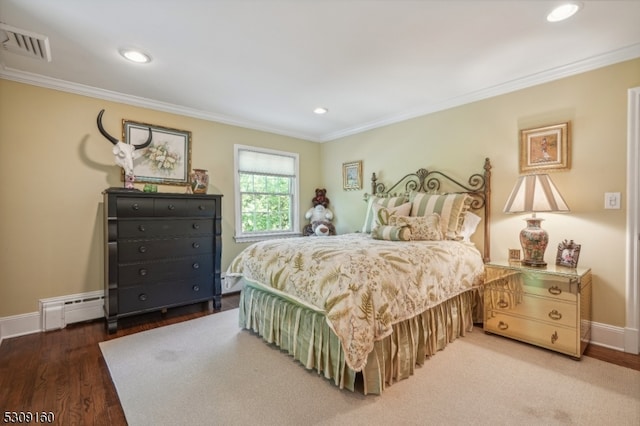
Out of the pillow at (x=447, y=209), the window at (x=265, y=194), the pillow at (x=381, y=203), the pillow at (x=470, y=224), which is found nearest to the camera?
the pillow at (x=447, y=209)

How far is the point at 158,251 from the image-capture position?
2904 millimetres

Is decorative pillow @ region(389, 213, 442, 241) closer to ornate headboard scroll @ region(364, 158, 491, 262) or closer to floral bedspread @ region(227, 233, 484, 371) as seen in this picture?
floral bedspread @ region(227, 233, 484, 371)

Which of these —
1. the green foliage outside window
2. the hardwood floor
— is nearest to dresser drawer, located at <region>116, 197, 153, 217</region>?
the hardwood floor

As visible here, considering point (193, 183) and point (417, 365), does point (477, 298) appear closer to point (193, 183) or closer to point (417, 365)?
point (417, 365)

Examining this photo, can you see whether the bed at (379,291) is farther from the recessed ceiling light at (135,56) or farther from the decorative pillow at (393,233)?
the recessed ceiling light at (135,56)

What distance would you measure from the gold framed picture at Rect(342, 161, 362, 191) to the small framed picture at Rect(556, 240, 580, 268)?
2518 millimetres

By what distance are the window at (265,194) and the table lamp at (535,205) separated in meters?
3.11

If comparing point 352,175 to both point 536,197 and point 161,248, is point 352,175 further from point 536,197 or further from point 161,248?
point 161,248

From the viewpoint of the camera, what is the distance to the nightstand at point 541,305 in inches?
83.6

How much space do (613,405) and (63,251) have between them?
14.7 feet

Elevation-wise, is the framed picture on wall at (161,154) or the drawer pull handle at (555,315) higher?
the framed picture on wall at (161,154)

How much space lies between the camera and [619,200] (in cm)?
228

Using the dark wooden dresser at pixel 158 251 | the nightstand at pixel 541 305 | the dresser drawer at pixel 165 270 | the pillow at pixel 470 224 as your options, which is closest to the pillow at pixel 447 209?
the pillow at pixel 470 224

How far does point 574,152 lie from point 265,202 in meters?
3.67
